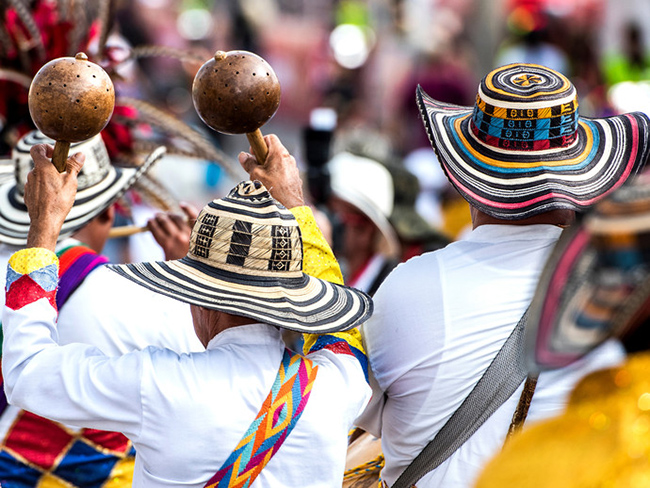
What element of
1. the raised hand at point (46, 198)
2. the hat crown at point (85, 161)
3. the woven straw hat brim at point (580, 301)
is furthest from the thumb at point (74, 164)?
the woven straw hat brim at point (580, 301)

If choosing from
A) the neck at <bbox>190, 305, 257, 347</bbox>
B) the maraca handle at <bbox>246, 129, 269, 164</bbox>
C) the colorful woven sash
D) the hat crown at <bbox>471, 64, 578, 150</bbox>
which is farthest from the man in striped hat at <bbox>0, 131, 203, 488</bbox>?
the hat crown at <bbox>471, 64, 578, 150</bbox>

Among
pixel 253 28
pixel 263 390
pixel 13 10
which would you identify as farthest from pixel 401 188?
pixel 253 28

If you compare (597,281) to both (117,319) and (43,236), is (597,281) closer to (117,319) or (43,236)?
(43,236)

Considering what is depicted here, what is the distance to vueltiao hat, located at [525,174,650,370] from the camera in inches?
46.9

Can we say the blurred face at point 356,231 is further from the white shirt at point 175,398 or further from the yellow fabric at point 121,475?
the white shirt at point 175,398

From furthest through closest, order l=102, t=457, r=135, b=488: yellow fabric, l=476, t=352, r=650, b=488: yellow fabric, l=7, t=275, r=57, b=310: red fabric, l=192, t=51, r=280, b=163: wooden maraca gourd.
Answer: l=102, t=457, r=135, b=488: yellow fabric < l=192, t=51, r=280, b=163: wooden maraca gourd < l=7, t=275, r=57, b=310: red fabric < l=476, t=352, r=650, b=488: yellow fabric

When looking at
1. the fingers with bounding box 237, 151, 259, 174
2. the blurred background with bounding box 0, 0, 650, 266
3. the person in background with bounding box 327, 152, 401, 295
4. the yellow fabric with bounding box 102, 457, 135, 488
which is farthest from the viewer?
the person in background with bounding box 327, 152, 401, 295

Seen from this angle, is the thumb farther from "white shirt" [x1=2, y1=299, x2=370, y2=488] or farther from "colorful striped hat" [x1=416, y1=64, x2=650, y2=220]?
"colorful striped hat" [x1=416, y1=64, x2=650, y2=220]

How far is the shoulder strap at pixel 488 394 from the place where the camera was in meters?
2.11

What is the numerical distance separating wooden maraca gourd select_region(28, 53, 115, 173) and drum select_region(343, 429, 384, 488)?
1.17 m

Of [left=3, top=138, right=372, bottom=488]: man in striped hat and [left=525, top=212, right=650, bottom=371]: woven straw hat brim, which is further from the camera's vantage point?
[left=3, top=138, right=372, bottom=488]: man in striped hat

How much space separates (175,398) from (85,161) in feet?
3.84

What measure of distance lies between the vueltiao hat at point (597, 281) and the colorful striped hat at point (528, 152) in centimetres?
92

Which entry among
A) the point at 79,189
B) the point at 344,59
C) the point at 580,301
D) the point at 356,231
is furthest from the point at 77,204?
the point at 344,59
